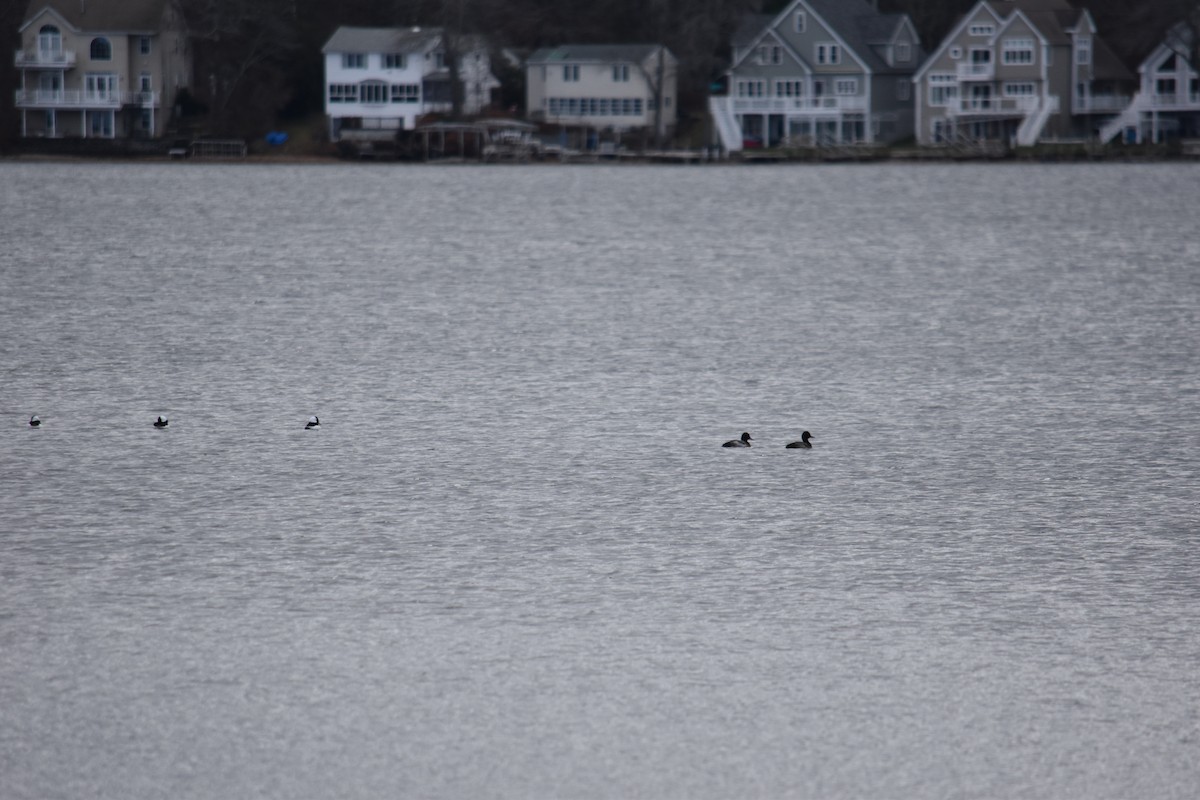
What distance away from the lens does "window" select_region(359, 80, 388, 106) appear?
98.6 m

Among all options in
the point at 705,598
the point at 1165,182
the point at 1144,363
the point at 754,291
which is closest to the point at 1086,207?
the point at 1165,182

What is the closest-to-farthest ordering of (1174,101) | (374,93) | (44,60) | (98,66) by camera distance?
(1174,101)
(44,60)
(374,93)
(98,66)

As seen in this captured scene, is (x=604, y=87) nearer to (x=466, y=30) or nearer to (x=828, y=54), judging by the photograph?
(x=466, y=30)

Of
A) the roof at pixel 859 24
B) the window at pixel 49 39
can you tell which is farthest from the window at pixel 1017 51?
the window at pixel 49 39

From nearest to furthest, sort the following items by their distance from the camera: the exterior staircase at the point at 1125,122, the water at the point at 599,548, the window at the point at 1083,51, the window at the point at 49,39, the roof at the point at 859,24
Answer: the water at the point at 599,548, the window at the point at 1083,51, the exterior staircase at the point at 1125,122, the window at the point at 49,39, the roof at the point at 859,24

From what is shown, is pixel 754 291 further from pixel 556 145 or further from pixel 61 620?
pixel 556 145

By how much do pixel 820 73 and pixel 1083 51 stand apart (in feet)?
46.6

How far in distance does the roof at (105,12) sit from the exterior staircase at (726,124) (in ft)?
101

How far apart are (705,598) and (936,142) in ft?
313

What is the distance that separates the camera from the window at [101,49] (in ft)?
326

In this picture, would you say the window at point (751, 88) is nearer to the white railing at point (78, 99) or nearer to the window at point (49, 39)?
the white railing at point (78, 99)

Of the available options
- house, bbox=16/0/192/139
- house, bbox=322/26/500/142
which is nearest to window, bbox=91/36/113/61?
house, bbox=16/0/192/139

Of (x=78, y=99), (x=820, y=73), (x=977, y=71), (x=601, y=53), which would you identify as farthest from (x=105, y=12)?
(x=977, y=71)

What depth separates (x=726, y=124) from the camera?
331 feet
